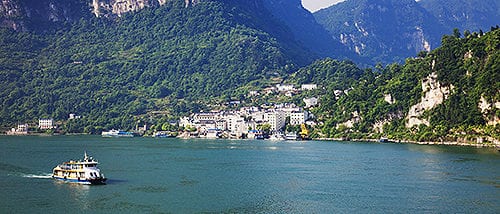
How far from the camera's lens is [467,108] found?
91.4 m

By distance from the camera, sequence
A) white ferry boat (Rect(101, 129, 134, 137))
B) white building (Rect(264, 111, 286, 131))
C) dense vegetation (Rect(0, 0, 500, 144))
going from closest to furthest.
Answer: dense vegetation (Rect(0, 0, 500, 144)), white building (Rect(264, 111, 286, 131)), white ferry boat (Rect(101, 129, 134, 137))

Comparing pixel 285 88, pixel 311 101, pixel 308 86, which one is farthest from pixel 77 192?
pixel 285 88

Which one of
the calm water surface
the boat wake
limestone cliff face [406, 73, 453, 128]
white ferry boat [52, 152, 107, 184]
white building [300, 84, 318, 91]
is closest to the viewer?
the calm water surface

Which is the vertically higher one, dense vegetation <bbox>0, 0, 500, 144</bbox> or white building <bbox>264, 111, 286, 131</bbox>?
dense vegetation <bbox>0, 0, 500, 144</bbox>

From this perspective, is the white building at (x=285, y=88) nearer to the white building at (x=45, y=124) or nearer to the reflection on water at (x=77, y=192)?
the white building at (x=45, y=124)

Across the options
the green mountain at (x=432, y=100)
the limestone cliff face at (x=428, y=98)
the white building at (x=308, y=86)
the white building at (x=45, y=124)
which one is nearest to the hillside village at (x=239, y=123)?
the white building at (x=45, y=124)

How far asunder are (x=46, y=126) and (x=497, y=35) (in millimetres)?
92600

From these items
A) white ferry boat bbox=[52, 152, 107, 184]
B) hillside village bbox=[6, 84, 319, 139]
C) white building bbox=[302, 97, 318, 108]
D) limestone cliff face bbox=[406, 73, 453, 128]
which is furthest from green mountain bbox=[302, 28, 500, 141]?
white ferry boat bbox=[52, 152, 107, 184]

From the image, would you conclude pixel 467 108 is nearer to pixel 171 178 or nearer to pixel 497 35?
pixel 497 35

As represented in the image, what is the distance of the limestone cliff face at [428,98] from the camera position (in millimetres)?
98500

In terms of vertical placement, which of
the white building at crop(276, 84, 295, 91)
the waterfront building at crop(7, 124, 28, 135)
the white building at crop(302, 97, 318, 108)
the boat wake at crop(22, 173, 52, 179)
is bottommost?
the boat wake at crop(22, 173, 52, 179)

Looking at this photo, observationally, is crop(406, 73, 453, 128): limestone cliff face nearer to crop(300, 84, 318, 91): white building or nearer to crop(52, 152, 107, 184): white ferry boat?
crop(300, 84, 318, 91): white building

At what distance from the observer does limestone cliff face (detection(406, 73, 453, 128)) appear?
98.5m

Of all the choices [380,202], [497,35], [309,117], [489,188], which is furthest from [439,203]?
[309,117]
